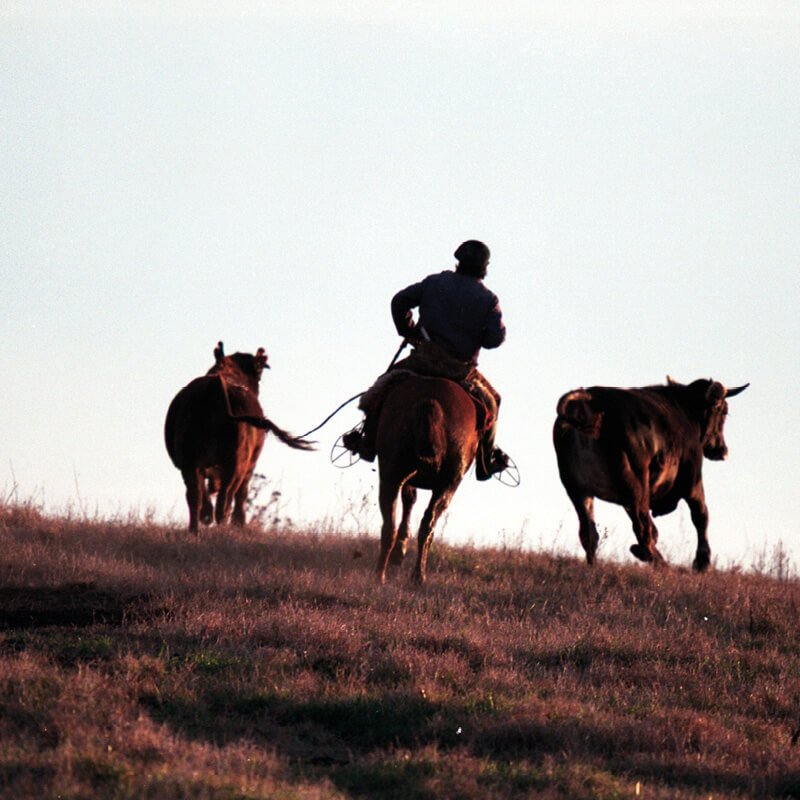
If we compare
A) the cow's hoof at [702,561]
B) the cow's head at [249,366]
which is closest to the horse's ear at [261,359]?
the cow's head at [249,366]

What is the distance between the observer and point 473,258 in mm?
14375

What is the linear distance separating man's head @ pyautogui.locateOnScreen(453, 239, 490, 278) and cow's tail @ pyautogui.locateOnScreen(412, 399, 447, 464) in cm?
143

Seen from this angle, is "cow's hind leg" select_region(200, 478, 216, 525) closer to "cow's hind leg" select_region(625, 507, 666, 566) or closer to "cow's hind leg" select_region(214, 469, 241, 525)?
"cow's hind leg" select_region(214, 469, 241, 525)

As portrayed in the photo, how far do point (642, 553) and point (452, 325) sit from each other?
136 inches

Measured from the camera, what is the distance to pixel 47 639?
10336 millimetres

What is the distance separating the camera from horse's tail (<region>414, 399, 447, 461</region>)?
13.4m

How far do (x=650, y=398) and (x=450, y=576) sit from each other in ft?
10.7

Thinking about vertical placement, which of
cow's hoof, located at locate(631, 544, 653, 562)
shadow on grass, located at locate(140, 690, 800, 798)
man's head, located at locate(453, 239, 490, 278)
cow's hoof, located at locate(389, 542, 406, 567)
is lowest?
shadow on grass, located at locate(140, 690, 800, 798)

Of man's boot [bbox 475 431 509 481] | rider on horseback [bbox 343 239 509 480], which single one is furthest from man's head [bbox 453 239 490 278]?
man's boot [bbox 475 431 509 481]

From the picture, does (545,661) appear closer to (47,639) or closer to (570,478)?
(47,639)

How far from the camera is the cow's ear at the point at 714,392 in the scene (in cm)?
1720

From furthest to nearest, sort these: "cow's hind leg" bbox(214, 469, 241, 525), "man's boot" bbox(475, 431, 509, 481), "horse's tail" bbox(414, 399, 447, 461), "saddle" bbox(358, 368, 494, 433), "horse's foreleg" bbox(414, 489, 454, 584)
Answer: "cow's hind leg" bbox(214, 469, 241, 525)
"man's boot" bbox(475, 431, 509, 481)
"saddle" bbox(358, 368, 494, 433)
"horse's foreleg" bbox(414, 489, 454, 584)
"horse's tail" bbox(414, 399, 447, 461)

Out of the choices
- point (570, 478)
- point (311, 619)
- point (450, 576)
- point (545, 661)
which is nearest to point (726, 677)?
point (545, 661)

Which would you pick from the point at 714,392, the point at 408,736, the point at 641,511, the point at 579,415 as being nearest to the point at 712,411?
the point at 714,392
